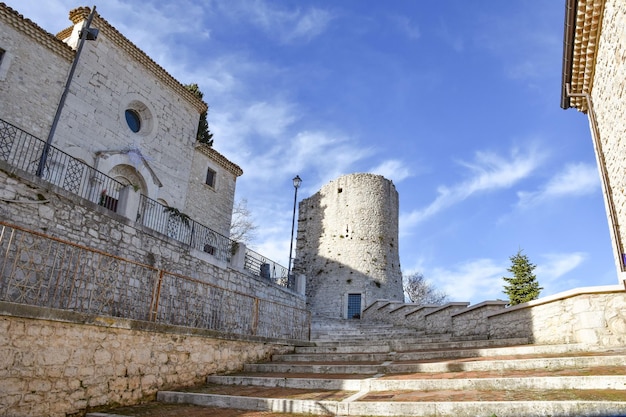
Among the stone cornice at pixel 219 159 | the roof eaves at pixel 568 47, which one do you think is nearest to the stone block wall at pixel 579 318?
the roof eaves at pixel 568 47

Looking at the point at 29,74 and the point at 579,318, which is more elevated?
the point at 29,74

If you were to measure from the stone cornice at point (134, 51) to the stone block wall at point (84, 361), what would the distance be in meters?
11.4

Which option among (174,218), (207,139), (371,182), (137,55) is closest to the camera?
(174,218)

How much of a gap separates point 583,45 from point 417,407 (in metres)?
8.10

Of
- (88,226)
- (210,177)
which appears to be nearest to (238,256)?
(88,226)

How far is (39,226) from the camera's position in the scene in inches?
296

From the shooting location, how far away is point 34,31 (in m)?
11.2

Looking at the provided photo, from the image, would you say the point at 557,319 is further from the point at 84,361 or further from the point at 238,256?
the point at 238,256

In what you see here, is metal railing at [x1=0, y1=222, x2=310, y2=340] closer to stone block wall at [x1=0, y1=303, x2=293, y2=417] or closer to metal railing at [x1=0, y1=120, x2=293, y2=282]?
stone block wall at [x1=0, y1=303, x2=293, y2=417]

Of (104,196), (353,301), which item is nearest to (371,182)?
(353,301)

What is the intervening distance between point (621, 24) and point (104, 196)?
12387 mm

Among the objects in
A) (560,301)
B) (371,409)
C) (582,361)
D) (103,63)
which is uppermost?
(103,63)

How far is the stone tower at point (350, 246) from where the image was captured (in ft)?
82.0

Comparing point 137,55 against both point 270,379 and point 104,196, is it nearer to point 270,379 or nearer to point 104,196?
point 104,196
